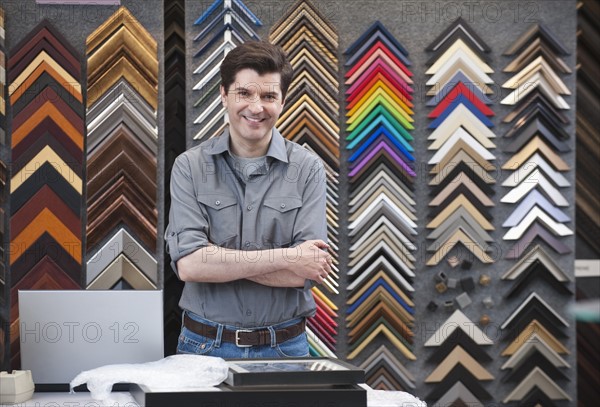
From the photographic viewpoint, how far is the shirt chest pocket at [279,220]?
2428mm

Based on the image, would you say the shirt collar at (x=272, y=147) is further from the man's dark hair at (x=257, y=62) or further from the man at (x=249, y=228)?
the man's dark hair at (x=257, y=62)

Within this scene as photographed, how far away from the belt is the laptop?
0.41 meters

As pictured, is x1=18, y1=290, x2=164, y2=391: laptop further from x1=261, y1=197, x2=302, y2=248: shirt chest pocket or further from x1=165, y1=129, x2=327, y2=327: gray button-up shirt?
x1=261, y1=197, x2=302, y2=248: shirt chest pocket

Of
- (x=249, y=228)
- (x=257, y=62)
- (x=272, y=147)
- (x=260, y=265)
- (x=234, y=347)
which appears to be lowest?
(x=234, y=347)

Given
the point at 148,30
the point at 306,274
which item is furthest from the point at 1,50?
the point at 306,274

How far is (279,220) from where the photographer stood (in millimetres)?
2428

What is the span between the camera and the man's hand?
89.8 inches

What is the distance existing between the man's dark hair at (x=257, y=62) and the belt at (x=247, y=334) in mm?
693

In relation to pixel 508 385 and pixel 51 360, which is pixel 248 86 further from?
pixel 508 385

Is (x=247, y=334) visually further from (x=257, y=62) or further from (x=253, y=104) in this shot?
Answer: (x=257, y=62)

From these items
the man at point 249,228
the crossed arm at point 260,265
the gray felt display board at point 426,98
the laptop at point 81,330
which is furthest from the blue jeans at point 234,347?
the gray felt display board at point 426,98

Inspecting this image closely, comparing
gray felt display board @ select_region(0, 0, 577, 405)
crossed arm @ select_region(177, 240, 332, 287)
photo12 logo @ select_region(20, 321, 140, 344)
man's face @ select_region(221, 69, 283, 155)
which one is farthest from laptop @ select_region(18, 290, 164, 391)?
gray felt display board @ select_region(0, 0, 577, 405)

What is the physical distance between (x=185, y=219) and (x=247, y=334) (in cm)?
37

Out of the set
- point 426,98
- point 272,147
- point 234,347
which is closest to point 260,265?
point 234,347
